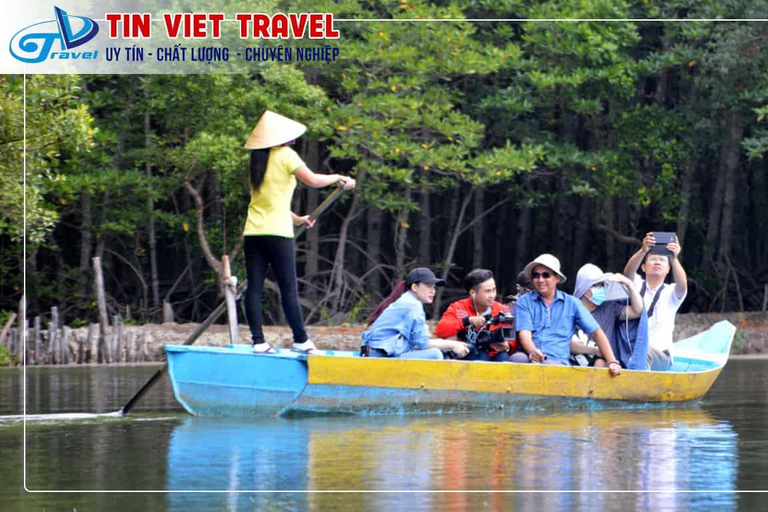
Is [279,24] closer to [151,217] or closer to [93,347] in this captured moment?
[151,217]

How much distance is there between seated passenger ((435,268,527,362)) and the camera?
9.59 meters

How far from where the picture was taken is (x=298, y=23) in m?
17.7

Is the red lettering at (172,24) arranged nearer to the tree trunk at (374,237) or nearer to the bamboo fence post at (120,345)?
the bamboo fence post at (120,345)

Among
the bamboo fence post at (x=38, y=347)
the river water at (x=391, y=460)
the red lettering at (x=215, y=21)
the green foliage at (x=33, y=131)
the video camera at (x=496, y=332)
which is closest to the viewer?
the river water at (x=391, y=460)

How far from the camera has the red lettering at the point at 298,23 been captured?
17550 millimetres

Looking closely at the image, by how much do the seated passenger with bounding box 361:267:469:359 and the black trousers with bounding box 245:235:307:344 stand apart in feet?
2.00

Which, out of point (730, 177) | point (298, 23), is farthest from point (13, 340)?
point (730, 177)

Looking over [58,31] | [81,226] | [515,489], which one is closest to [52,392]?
[58,31]

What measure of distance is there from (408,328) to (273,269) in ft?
3.52

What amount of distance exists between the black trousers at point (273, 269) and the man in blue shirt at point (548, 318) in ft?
4.99

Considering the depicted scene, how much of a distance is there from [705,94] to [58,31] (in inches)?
426

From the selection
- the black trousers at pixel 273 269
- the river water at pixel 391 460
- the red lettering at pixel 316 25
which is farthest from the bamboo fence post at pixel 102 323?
the black trousers at pixel 273 269

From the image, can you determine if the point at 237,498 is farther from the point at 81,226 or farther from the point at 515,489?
the point at 81,226

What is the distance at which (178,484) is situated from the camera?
20.8ft
